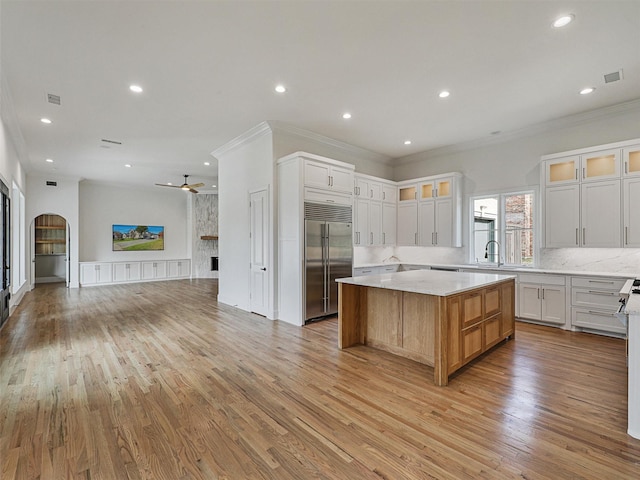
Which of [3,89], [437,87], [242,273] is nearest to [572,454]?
[437,87]

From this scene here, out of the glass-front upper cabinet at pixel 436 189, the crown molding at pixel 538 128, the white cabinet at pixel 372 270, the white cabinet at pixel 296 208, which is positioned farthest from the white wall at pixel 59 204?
the glass-front upper cabinet at pixel 436 189

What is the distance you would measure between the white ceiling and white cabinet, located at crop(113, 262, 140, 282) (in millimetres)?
5361

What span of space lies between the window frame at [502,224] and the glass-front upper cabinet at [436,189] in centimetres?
49

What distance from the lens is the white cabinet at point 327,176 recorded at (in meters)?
5.14

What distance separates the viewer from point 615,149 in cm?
445

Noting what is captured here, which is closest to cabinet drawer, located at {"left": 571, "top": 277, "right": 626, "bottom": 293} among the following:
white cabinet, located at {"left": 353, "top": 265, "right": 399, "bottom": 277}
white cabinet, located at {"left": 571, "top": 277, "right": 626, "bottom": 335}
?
white cabinet, located at {"left": 571, "top": 277, "right": 626, "bottom": 335}

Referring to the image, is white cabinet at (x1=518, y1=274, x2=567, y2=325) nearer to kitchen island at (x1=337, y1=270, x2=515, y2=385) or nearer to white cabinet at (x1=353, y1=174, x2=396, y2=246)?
kitchen island at (x1=337, y1=270, x2=515, y2=385)

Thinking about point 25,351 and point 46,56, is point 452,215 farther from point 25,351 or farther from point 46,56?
point 25,351

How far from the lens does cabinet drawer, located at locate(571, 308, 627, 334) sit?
13.9 feet

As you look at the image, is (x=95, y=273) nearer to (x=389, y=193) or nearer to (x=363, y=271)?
(x=363, y=271)

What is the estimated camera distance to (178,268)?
11367 mm

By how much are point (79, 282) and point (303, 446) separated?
1026 centimetres

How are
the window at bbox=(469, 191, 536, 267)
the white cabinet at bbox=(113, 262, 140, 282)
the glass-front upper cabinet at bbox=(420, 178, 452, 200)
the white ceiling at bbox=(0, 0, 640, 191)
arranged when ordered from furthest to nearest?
the white cabinet at bbox=(113, 262, 140, 282) < the glass-front upper cabinet at bbox=(420, 178, 452, 200) < the window at bbox=(469, 191, 536, 267) < the white ceiling at bbox=(0, 0, 640, 191)

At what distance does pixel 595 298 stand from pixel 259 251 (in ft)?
16.9
